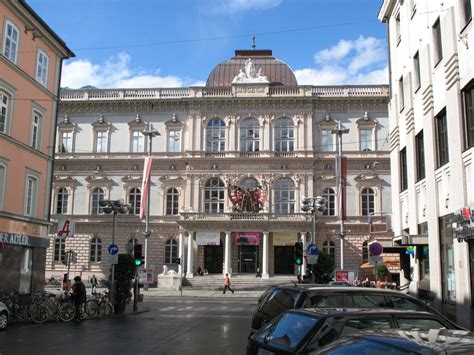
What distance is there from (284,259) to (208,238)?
8144 mm

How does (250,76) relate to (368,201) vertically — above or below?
above

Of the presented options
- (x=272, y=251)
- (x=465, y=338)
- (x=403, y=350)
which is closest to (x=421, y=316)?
(x=465, y=338)

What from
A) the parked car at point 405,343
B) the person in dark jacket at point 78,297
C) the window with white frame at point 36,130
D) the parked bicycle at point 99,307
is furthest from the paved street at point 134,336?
the window with white frame at point 36,130

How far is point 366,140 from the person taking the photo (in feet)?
182

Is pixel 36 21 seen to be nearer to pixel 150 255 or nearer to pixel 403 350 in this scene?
pixel 403 350

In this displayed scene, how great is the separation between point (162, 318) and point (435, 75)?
14723 mm

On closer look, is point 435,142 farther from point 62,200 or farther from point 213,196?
point 62,200

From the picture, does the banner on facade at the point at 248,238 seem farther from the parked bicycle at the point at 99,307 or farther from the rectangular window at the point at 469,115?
the rectangular window at the point at 469,115

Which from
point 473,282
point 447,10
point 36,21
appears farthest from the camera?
point 36,21

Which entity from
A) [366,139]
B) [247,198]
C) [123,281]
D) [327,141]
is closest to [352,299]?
[123,281]

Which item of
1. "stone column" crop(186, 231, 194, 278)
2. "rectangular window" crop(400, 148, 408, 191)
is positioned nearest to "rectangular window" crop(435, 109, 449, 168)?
"rectangular window" crop(400, 148, 408, 191)

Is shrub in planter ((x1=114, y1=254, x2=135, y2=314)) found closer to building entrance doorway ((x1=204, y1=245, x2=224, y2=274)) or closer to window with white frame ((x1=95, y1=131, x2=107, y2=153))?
building entrance doorway ((x1=204, y1=245, x2=224, y2=274))

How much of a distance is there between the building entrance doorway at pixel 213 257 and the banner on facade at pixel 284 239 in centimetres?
590

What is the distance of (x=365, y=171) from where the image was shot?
179 feet
